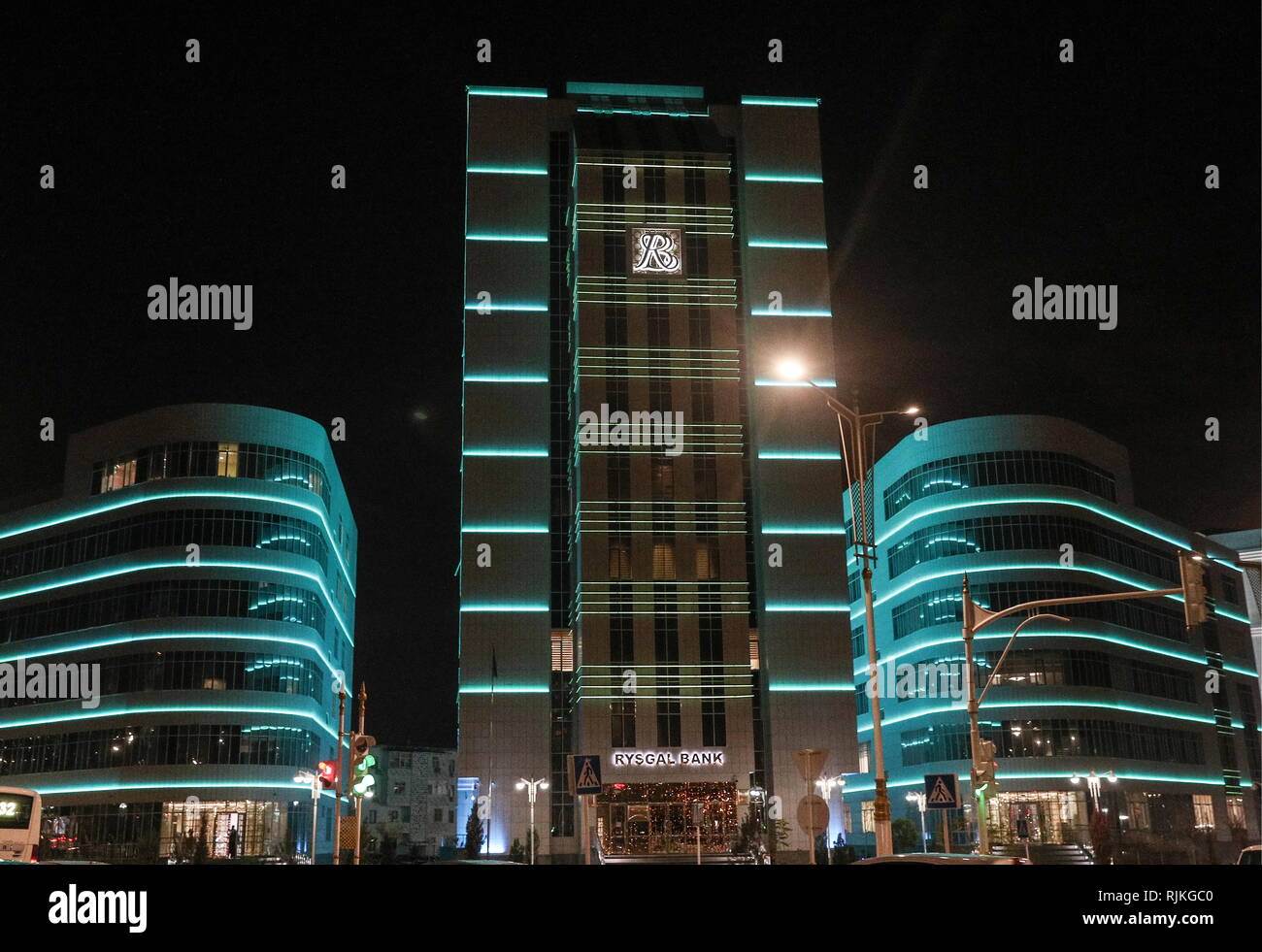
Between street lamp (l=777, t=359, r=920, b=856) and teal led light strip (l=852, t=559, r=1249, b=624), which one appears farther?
teal led light strip (l=852, t=559, r=1249, b=624)

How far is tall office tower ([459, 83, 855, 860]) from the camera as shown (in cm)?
A: 7762

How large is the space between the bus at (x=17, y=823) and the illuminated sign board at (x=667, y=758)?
149 ft

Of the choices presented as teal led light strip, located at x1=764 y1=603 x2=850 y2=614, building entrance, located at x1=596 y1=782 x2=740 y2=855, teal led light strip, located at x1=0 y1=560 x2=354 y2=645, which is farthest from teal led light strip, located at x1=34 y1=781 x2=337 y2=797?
teal led light strip, located at x1=764 y1=603 x2=850 y2=614

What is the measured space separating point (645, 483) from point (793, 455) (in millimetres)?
10998

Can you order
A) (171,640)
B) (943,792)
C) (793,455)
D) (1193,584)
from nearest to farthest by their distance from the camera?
(1193,584) → (943,792) → (171,640) → (793,455)

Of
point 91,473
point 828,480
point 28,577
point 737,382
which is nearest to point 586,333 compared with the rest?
point 737,382

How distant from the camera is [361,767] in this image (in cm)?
3117

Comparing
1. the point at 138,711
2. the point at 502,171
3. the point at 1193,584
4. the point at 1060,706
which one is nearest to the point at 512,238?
the point at 502,171

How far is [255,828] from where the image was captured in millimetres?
82875

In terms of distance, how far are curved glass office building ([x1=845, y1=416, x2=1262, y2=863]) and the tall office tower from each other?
9773mm

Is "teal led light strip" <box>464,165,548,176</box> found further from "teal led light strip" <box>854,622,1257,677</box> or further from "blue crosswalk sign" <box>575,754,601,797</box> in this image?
"blue crosswalk sign" <box>575,754,601,797</box>

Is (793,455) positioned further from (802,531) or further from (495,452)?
(495,452)
